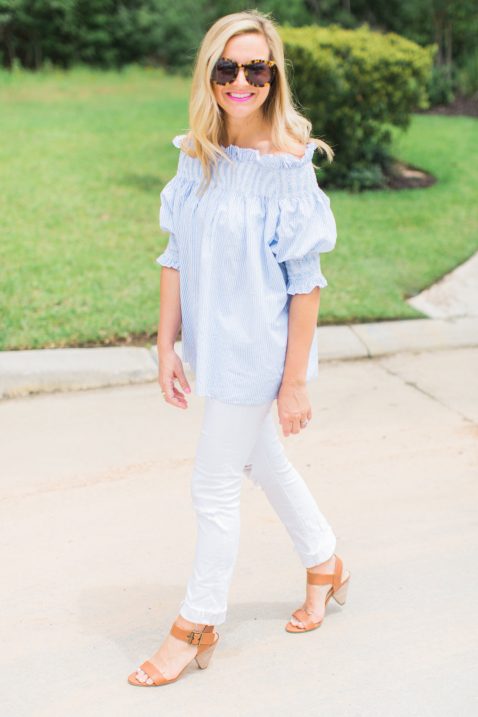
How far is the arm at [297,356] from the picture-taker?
2.61 m

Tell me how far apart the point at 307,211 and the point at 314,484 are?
172 centimetres

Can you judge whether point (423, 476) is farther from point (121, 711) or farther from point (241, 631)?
point (121, 711)

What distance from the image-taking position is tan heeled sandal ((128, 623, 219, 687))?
2.77 metres

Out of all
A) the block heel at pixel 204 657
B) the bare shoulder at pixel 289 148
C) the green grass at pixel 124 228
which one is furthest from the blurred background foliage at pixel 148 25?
the block heel at pixel 204 657

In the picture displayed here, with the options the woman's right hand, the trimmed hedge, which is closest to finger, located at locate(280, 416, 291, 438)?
the woman's right hand

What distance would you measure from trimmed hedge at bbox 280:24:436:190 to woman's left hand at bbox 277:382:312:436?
6398mm

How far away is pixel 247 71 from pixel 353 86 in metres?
6.46

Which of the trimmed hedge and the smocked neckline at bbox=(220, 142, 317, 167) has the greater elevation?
the smocked neckline at bbox=(220, 142, 317, 167)

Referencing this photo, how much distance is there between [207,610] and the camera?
2773mm

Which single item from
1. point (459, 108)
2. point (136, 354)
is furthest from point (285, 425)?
point (459, 108)

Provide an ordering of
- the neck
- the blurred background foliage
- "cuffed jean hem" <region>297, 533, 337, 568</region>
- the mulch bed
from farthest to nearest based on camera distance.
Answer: the blurred background foliage, the mulch bed, "cuffed jean hem" <region>297, 533, 337, 568</region>, the neck

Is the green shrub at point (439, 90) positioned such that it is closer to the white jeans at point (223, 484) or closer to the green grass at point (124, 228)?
the green grass at point (124, 228)

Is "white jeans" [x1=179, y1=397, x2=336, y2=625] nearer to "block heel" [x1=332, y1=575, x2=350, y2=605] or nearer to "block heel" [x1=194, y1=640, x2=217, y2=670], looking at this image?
"block heel" [x1=194, y1=640, x2=217, y2=670]

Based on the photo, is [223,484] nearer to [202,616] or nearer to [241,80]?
[202,616]
